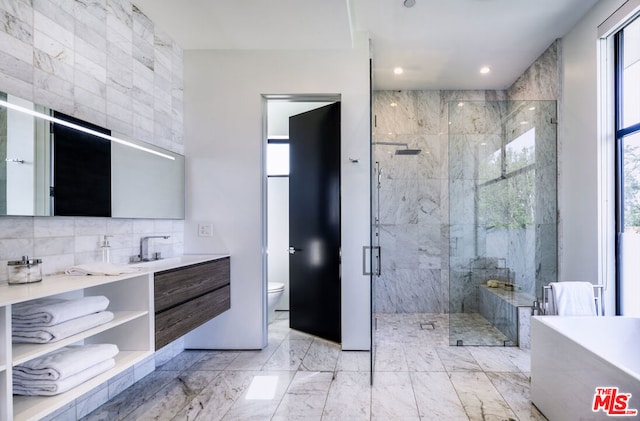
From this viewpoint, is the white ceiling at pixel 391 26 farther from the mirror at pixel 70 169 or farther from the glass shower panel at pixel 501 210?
the mirror at pixel 70 169

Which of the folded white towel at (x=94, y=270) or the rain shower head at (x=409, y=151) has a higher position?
the rain shower head at (x=409, y=151)

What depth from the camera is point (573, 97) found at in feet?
9.50

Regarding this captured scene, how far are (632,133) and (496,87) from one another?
1993 mm

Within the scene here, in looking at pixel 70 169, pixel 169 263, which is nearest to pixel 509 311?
pixel 169 263

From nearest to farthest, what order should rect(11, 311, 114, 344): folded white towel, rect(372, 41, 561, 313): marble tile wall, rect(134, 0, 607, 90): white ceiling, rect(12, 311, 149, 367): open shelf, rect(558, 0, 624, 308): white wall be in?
1. rect(12, 311, 149, 367): open shelf
2. rect(11, 311, 114, 344): folded white towel
3. rect(134, 0, 607, 90): white ceiling
4. rect(558, 0, 624, 308): white wall
5. rect(372, 41, 561, 313): marble tile wall

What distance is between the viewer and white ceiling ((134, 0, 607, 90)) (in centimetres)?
242

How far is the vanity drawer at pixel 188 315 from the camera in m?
1.99

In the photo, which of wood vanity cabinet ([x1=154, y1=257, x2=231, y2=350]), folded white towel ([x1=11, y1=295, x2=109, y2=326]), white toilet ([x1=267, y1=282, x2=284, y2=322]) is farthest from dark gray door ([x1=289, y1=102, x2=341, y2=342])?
folded white towel ([x1=11, y1=295, x2=109, y2=326])

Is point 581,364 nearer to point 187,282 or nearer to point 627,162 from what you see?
point 627,162

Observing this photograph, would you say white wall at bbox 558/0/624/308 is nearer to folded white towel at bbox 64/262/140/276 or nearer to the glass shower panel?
the glass shower panel

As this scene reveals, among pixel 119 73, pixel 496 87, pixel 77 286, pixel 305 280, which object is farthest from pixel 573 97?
pixel 77 286

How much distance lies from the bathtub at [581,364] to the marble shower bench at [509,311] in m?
0.99

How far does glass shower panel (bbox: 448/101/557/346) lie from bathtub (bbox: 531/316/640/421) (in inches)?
38.9

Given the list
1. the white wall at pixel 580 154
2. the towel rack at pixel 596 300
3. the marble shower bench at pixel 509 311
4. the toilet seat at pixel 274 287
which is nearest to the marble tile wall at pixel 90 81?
the toilet seat at pixel 274 287
